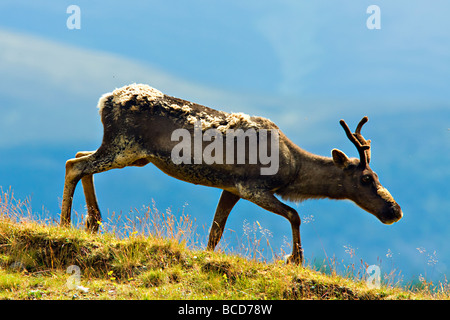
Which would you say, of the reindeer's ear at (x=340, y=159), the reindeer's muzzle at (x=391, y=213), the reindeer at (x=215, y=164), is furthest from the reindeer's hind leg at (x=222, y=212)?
the reindeer's muzzle at (x=391, y=213)

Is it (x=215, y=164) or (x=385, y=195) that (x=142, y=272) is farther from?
(x=385, y=195)

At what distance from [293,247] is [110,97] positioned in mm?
4622

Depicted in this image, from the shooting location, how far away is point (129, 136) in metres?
9.30

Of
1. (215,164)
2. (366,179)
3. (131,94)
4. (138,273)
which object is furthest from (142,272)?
(366,179)

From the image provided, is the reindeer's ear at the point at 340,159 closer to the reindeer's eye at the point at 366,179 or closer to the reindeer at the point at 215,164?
the reindeer at the point at 215,164

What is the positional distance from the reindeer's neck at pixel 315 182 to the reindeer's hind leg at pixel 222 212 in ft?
3.35

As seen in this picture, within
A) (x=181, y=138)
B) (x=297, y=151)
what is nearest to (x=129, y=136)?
(x=181, y=138)

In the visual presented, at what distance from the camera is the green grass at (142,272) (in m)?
7.39

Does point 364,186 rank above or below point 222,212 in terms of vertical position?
above

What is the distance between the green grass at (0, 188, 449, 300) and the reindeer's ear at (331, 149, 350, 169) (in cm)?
227

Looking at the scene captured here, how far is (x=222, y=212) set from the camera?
989 centimetres

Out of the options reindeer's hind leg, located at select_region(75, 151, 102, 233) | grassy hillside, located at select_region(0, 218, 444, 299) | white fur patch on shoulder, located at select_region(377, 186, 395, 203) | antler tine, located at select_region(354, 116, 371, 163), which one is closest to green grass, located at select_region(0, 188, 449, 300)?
grassy hillside, located at select_region(0, 218, 444, 299)

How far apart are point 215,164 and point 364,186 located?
2.93m
